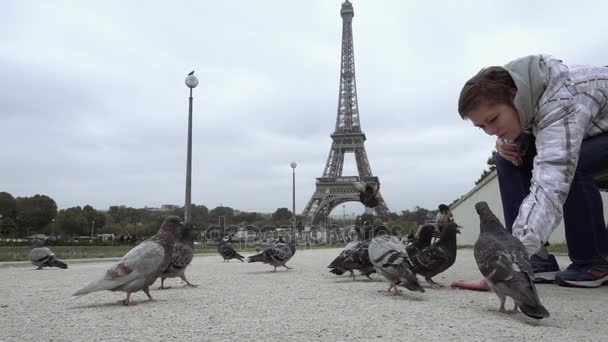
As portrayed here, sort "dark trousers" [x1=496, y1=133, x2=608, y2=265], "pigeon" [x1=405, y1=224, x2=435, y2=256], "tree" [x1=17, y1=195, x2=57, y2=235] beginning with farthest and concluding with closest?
"tree" [x1=17, y1=195, x2=57, y2=235], "pigeon" [x1=405, y1=224, x2=435, y2=256], "dark trousers" [x1=496, y1=133, x2=608, y2=265]

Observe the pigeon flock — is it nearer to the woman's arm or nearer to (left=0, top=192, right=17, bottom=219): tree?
the woman's arm

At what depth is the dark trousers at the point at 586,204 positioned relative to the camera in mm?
3822

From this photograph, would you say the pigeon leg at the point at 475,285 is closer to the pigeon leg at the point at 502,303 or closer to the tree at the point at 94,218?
the pigeon leg at the point at 502,303

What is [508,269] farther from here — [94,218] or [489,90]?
[94,218]

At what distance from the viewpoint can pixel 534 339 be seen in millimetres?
2521

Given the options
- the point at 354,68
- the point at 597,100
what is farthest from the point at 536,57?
the point at 354,68

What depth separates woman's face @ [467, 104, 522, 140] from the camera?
10.7 ft

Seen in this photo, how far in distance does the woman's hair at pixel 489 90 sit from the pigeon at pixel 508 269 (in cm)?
100

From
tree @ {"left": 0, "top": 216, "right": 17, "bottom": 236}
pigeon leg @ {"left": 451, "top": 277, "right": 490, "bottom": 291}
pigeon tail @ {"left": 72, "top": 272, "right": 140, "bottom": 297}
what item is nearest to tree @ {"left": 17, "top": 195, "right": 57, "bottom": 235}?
tree @ {"left": 0, "top": 216, "right": 17, "bottom": 236}

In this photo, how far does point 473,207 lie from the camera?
25.6 m

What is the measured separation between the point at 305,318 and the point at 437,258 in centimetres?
264

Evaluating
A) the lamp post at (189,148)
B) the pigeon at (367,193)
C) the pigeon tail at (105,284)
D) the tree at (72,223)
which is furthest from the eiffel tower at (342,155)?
the pigeon tail at (105,284)

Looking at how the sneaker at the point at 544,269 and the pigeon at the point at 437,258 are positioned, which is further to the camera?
the pigeon at the point at 437,258

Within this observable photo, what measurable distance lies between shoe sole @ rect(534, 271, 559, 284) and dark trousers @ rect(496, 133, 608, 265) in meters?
0.49
